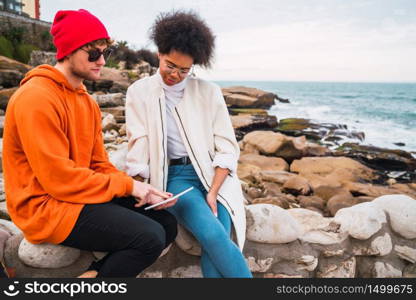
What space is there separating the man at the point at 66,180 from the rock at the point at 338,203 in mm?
5334

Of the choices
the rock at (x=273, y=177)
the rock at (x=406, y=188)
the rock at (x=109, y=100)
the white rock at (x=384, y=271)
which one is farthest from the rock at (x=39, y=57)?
the white rock at (x=384, y=271)

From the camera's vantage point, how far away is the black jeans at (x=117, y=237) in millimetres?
1843

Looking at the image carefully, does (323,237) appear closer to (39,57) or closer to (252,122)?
(252,122)

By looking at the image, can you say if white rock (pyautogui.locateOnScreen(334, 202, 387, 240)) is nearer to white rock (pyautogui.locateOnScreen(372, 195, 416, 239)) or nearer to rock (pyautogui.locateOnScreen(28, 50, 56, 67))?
white rock (pyautogui.locateOnScreen(372, 195, 416, 239))

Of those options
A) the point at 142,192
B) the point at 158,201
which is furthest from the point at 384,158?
the point at 142,192

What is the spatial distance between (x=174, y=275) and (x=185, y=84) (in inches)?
50.0

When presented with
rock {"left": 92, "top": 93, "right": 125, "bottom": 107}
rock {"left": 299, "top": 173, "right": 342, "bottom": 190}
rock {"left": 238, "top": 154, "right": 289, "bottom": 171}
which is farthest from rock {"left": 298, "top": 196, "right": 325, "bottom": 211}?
rock {"left": 92, "top": 93, "right": 125, "bottom": 107}

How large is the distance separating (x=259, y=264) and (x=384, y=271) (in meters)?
1.01

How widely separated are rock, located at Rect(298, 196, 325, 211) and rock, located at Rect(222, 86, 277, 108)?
18.9 metres

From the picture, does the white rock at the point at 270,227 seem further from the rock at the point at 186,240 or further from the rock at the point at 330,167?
the rock at the point at 330,167

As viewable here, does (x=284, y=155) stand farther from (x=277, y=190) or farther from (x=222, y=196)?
(x=222, y=196)

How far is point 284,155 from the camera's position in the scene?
11.7 meters

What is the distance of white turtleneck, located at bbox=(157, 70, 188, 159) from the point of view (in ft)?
8.31

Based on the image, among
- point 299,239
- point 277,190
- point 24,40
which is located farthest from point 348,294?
point 24,40
